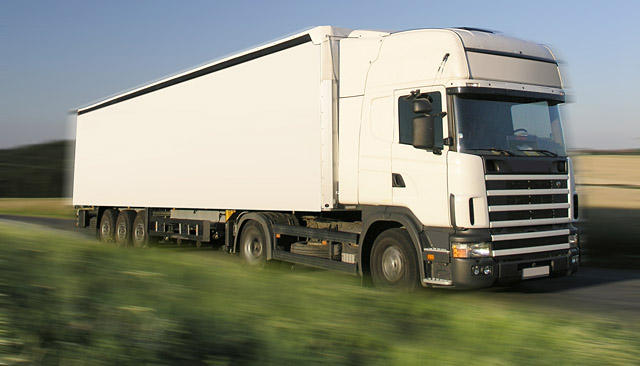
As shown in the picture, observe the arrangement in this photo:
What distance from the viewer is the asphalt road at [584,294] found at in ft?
28.8

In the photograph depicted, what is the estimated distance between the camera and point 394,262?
348 inches

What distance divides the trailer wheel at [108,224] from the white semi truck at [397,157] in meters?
6.99

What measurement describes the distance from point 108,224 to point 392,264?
1300 centimetres

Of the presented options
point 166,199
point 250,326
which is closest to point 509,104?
point 250,326

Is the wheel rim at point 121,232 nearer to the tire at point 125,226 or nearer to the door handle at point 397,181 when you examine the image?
the tire at point 125,226

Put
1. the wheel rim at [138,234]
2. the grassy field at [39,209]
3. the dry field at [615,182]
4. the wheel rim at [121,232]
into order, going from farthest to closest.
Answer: the grassy field at [39,209]
the dry field at [615,182]
the wheel rim at [121,232]
the wheel rim at [138,234]

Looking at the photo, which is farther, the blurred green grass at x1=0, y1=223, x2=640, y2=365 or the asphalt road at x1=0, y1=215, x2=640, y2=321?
the asphalt road at x1=0, y1=215, x2=640, y2=321

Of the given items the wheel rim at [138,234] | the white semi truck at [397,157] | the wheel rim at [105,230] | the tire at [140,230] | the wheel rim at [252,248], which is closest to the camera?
the white semi truck at [397,157]

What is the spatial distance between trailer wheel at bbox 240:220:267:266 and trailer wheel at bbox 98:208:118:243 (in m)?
8.21

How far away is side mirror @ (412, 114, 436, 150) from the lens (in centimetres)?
820

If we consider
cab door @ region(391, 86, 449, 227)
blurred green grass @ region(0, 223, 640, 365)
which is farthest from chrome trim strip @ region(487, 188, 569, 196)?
blurred green grass @ region(0, 223, 640, 365)

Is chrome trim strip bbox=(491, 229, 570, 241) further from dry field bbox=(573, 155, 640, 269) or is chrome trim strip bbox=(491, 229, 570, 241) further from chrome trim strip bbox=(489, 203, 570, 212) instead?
dry field bbox=(573, 155, 640, 269)

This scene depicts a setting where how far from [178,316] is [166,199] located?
12.3 meters

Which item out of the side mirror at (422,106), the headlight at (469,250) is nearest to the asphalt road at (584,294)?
the headlight at (469,250)
